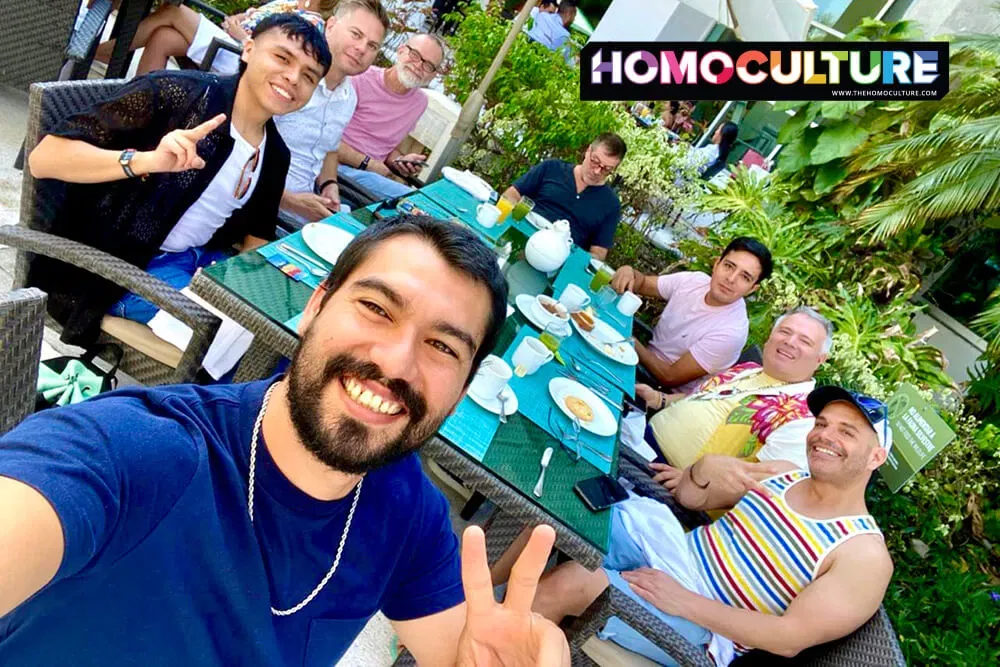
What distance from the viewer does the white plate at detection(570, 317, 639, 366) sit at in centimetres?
278

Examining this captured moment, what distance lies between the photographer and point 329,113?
3314mm

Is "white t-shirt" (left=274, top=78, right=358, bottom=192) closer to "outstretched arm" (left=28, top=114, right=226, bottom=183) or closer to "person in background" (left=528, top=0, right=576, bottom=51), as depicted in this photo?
"outstretched arm" (left=28, top=114, right=226, bottom=183)

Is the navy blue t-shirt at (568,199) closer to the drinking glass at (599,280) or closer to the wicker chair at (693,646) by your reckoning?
the drinking glass at (599,280)

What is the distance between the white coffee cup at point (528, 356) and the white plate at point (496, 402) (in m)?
0.23

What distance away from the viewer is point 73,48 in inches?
134

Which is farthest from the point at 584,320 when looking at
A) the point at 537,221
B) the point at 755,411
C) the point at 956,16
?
the point at 956,16

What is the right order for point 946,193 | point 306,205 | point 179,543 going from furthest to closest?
point 946,193 → point 306,205 → point 179,543

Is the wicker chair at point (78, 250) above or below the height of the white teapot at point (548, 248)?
below

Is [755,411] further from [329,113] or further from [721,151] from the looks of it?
[721,151]

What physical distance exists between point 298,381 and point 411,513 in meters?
0.37

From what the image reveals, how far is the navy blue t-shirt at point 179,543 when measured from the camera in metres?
Result: 0.77

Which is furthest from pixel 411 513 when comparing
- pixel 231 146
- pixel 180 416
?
pixel 231 146

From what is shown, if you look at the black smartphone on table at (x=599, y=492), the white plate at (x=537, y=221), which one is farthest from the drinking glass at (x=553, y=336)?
the white plate at (x=537, y=221)

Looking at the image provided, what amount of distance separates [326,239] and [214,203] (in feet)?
1.37
